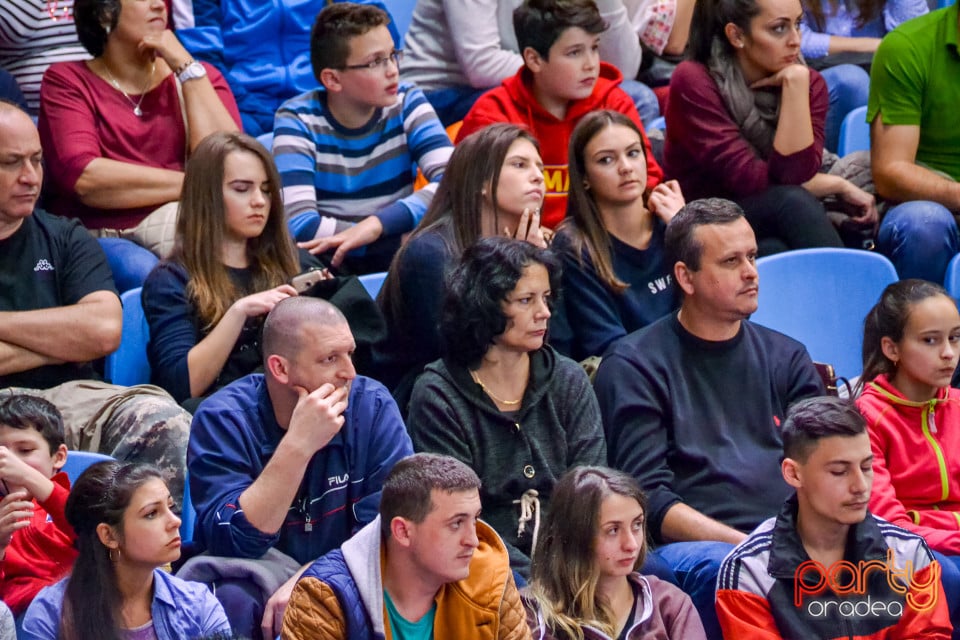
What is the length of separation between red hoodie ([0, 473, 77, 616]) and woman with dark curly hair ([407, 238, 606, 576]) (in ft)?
2.40

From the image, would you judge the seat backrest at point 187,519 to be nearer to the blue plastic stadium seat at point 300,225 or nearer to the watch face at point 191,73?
the blue plastic stadium seat at point 300,225

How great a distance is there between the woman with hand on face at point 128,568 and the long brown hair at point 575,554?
611mm

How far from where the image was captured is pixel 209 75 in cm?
433

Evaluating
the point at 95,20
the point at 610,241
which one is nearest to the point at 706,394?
the point at 610,241

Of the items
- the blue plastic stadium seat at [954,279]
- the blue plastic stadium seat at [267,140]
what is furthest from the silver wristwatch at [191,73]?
the blue plastic stadium seat at [954,279]

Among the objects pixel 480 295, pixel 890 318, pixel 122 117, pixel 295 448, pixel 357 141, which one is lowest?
pixel 890 318

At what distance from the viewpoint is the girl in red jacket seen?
3270mm

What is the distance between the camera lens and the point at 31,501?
2863mm

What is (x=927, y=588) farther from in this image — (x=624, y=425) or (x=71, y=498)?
(x=71, y=498)

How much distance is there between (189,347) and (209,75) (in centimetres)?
120

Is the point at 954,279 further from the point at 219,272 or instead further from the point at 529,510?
the point at 219,272

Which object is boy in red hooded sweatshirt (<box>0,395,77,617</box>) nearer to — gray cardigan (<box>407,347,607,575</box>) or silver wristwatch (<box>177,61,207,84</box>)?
gray cardigan (<box>407,347,607,575</box>)

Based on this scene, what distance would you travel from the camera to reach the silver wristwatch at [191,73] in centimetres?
416

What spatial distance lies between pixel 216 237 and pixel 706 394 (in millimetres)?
1217
